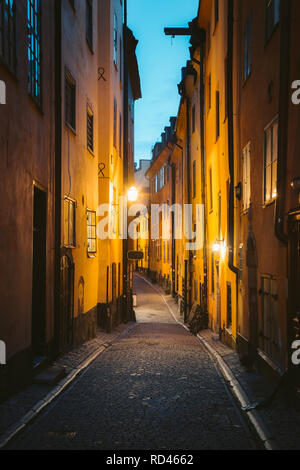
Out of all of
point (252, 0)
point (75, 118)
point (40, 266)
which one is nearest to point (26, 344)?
point (40, 266)

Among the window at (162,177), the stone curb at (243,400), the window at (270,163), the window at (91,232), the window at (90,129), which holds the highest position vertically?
the window at (162,177)

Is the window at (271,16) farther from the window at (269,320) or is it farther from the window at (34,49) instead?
the window at (269,320)

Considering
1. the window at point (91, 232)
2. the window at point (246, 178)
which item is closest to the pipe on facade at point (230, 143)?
the window at point (246, 178)

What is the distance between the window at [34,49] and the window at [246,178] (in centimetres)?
475

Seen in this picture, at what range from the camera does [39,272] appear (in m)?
10.9

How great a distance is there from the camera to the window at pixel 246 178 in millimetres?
12203

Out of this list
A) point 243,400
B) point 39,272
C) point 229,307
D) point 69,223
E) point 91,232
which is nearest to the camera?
point 243,400

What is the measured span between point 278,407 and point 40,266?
5.34 meters

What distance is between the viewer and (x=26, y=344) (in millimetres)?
9117

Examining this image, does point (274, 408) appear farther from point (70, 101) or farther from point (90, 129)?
point (90, 129)

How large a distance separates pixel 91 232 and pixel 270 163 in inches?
327

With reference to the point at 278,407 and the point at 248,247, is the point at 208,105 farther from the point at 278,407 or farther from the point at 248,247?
the point at 278,407

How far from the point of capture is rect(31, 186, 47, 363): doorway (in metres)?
10.8

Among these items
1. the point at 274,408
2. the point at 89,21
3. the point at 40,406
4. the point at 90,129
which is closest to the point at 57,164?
the point at 40,406
